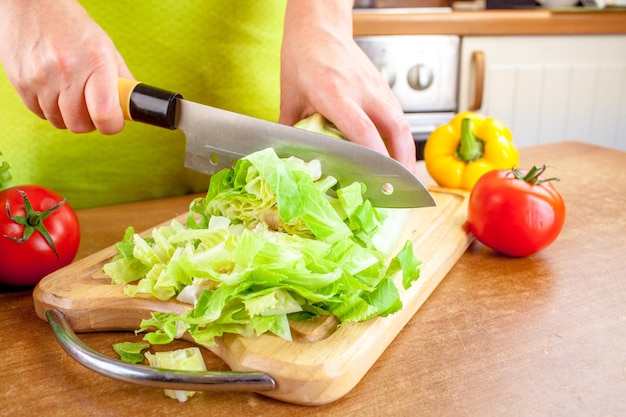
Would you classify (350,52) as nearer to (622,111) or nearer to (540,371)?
(540,371)

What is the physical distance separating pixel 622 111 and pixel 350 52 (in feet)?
8.01

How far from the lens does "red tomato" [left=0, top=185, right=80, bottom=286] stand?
1.21 metres

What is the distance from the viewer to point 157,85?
183 centimetres

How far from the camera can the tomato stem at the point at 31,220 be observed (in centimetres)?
121

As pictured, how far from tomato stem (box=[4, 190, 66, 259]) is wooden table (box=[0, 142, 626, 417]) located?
4.7 inches

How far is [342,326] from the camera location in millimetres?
1024

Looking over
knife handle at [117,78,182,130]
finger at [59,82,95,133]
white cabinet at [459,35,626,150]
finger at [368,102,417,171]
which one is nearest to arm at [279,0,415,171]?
finger at [368,102,417,171]

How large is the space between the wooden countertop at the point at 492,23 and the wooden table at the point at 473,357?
5.60ft

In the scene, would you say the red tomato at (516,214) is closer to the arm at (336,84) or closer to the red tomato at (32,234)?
the arm at (336,84)

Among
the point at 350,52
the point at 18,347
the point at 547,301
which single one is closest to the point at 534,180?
the point at 547,301

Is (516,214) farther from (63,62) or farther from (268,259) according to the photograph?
(63,62)

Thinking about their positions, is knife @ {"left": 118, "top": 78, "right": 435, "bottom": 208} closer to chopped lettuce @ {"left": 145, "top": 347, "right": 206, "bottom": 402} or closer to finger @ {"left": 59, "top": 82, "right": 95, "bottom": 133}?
finger @ {"left": 59, "top": 82, "right": 95, "bottom": 133}

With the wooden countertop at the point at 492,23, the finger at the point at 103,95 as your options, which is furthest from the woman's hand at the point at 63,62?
the wooden countertop at the point at 492,23

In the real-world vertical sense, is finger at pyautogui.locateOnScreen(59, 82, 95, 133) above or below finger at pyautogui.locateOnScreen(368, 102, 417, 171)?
above
